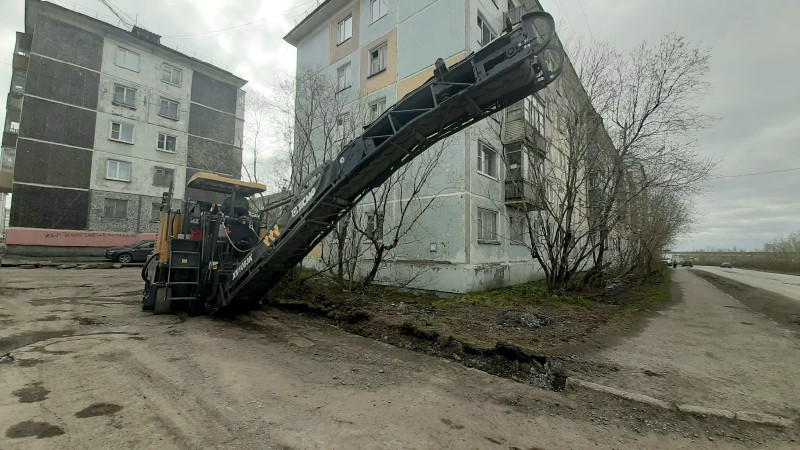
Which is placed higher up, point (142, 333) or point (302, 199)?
point (302, 199)

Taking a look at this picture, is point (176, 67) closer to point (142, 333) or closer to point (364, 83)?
point (364, 83)

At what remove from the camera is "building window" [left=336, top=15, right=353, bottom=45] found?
18.1 m

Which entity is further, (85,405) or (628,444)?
(85,405)

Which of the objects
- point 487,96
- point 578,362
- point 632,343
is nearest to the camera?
point 487,96

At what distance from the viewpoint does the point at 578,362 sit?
537cm

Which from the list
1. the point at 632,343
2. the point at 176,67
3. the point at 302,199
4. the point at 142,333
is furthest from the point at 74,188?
the point at 632,343

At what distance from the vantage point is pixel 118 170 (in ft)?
80.7

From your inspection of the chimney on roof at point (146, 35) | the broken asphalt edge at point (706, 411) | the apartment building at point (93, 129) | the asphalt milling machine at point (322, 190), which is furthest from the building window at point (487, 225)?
the chimney on roof at point (146, 35)

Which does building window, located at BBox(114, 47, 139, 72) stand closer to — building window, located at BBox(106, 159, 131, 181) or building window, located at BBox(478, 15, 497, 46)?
building window, located at BBox(106, 159, 131, 181)

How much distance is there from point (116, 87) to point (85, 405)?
29.8 m

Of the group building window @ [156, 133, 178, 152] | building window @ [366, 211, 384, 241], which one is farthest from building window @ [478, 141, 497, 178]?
building window @ [156, 133, 178, 152]

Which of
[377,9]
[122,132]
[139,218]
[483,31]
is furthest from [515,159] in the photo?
[122,132]

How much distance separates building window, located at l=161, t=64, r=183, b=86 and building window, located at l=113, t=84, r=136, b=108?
2576mm

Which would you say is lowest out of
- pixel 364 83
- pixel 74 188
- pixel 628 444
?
pixel 628 444
